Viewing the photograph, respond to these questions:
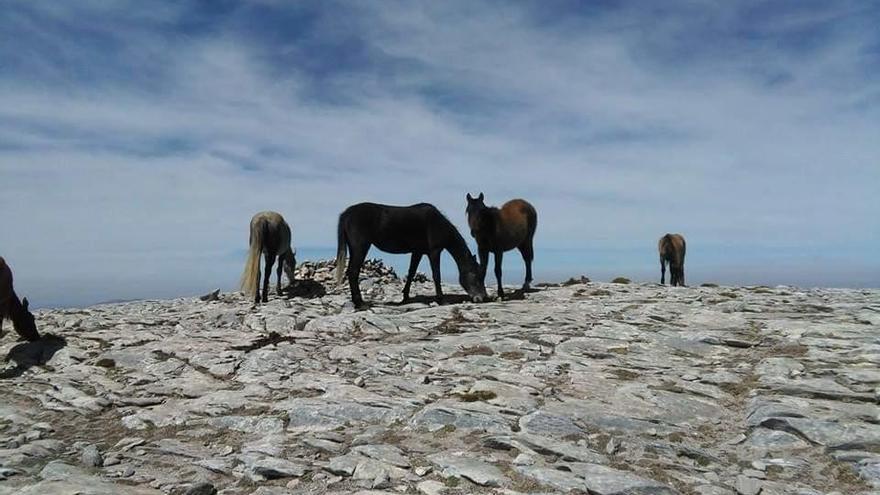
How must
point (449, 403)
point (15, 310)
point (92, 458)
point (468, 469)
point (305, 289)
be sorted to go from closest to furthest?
point (468, 469) < point (92, 458) < point (449, 403) < point (15, 310) < point (305, 289)

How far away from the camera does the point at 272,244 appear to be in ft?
63.7

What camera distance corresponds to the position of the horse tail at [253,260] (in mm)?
18594

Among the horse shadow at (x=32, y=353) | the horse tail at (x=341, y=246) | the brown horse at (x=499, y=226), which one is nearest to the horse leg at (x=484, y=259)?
the brown horse at (x=499, y=226)

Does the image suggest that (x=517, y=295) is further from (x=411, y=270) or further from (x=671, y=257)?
(x=671, y=257)

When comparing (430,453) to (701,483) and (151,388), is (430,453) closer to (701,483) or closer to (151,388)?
(701,483)

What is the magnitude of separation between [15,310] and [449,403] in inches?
431

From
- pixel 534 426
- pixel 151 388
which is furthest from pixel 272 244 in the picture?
pixel 534 426

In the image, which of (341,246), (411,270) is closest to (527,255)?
(411,270)

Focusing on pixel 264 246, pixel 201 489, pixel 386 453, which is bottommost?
pixel 201 489

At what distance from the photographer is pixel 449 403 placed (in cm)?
827

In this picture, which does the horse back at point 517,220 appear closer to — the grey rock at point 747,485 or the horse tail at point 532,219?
the horse tail at point 532,219

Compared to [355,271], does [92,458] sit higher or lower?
lower

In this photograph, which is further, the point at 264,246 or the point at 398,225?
the point at 264,246

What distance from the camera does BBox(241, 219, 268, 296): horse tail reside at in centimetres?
1859
